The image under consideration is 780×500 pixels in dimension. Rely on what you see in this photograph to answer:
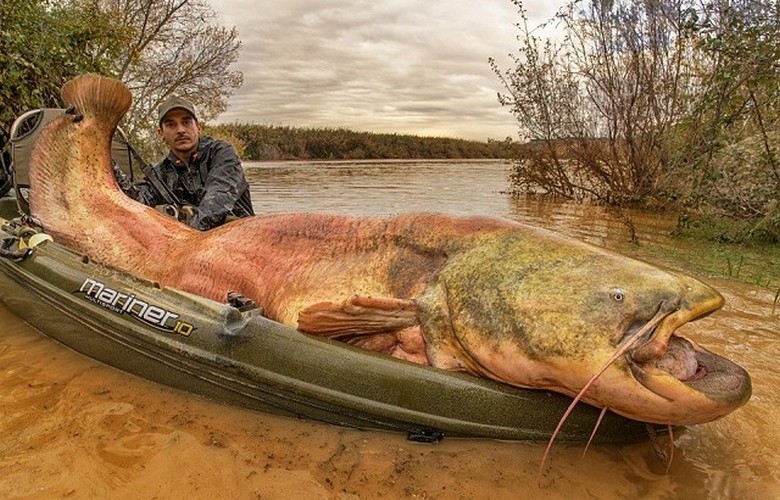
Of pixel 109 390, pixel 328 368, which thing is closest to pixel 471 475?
pixel 328 368

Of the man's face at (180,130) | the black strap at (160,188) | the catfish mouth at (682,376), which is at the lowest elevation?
the catfish mouth at (682,376)

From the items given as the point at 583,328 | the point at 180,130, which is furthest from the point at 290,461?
the point at 180,130

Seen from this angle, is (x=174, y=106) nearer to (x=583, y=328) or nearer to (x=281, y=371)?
(x=281, y=371)

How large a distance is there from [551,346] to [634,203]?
10.6 meters

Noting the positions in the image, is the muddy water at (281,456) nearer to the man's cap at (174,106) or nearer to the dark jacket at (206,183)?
the dark jacket at (206,183)

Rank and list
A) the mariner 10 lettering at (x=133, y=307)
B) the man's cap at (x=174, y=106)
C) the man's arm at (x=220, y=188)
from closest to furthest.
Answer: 1. the mariner 10 lettering at (x=133, y=307)
2. the man's arm at (x=220, y=188)
3. the man's cap at (x=174, y=106)

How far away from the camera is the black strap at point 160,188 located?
4.85 meters

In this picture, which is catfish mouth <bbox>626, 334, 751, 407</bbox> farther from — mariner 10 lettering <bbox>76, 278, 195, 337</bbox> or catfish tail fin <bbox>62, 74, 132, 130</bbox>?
catfish tail fin <bbox>62, 74, 132, 130</bbox>

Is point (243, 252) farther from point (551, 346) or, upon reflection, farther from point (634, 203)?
point (634, 203)

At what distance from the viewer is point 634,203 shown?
37.6 ft

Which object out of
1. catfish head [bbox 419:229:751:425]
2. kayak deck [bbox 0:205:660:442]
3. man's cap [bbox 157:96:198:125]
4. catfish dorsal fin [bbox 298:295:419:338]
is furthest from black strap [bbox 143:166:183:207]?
catfish head [bbox 419:229:751:425]

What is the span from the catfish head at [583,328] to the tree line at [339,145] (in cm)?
4077

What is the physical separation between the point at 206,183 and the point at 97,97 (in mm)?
1383

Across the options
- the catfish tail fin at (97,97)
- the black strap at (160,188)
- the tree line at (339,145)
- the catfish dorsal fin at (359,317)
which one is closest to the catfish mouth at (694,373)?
the catfish dorsal fin at (359,317)
